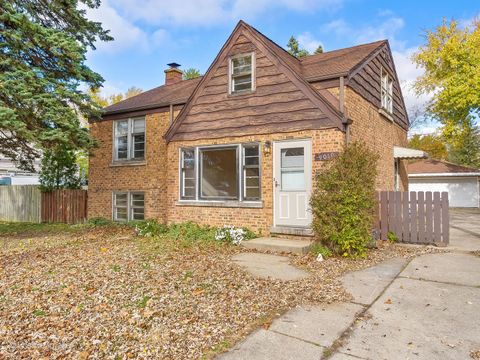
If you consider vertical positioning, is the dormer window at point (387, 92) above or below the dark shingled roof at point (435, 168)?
above

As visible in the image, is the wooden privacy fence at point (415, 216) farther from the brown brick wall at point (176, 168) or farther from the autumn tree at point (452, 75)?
the autumn tree at point (452, 75)

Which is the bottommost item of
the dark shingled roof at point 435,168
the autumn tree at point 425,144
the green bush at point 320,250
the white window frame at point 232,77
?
the green bush at point 320,250

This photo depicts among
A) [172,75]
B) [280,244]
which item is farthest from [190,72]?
[280,244]

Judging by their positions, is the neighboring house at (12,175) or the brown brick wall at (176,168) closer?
the brown brick wall at (176,168)

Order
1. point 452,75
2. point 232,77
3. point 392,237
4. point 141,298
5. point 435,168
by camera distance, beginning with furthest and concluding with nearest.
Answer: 1. point 435,168
2. point 452,75
3. point 232,77
4. point 392,237
5. point 141,298

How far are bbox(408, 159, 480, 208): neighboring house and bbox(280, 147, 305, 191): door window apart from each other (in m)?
23.1

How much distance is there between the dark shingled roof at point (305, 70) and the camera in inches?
381

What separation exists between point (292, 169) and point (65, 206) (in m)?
10.9

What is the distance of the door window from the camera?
9.27 metres

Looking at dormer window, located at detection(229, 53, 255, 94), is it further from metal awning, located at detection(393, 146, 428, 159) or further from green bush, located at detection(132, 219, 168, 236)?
metal awning, located at detection(393, 146, 428, 159)

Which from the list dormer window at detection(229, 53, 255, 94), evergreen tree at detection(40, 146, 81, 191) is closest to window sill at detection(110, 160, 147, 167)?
evergreen tree at detection(40, 146, 81, 191)

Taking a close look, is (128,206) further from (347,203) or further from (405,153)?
(405,153)

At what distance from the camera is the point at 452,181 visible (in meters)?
27.6

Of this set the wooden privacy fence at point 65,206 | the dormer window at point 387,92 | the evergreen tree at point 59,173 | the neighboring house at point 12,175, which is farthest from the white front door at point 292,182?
the neighboring house at point 12,175
